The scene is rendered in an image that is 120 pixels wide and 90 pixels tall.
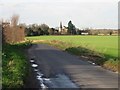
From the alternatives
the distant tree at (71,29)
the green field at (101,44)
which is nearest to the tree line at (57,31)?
the distant tree at (71,29)

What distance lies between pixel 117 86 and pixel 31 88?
3.32 meters

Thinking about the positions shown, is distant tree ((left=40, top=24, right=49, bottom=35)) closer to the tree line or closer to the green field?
the tree line

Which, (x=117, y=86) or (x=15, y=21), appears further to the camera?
(x=15, y=21)

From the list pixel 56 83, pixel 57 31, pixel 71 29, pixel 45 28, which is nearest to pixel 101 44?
pixel 56 83

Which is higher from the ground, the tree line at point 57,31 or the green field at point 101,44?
the tree line at point 57,31

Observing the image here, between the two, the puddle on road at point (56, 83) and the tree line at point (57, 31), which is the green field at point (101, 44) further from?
the tree line at point (57, 31)

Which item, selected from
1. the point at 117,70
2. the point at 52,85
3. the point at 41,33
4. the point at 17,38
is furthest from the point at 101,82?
the point at 41,33

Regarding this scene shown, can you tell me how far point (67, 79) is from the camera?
1569cm

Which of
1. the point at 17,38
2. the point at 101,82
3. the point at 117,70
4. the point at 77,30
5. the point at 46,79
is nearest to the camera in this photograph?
the point at 101,82

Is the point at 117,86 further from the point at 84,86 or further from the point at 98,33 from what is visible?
the point at 98,33

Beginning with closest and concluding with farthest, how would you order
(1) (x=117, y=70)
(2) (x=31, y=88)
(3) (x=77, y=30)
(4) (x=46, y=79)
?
1. (2) (x=31, y=88)
2. (4) (x=46, y=79)
3. (1) (x=117, y=70)
4. (3) (x=77, y=30)

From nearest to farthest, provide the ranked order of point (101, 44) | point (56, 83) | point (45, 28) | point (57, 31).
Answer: point (56, 83) → point (101, 44) → point (45, 28) → point (57, 31)

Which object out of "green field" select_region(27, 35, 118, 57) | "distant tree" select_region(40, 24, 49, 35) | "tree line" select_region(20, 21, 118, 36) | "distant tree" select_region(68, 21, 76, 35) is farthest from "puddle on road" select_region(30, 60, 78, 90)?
"distant tree" select_region(68, 21, 76, 35)

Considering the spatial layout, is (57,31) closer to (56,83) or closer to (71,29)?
(71,29)
